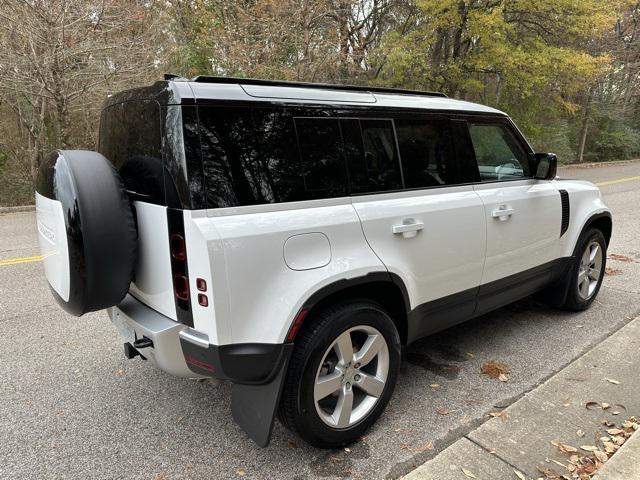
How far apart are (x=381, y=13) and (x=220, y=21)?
6.99 meters

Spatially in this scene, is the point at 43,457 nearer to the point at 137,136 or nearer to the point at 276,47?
the point at 137,136

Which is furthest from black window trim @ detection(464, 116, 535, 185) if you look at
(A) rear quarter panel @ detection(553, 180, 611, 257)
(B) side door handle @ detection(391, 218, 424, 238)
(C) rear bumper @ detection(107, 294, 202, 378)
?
(C) rear bumper @ detection(107, 294, 202, 378)

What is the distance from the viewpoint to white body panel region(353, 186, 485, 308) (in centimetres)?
267

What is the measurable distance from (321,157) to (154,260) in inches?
39.9

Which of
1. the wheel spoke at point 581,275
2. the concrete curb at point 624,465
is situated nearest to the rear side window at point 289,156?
the concrete curb at point 624,465

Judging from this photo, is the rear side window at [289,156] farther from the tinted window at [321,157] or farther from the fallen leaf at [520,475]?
the fallen leaf at [520,475]

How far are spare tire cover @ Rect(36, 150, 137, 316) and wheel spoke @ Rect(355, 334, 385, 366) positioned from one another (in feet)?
4.34

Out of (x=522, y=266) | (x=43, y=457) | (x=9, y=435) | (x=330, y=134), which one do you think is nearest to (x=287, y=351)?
(x=330, y=134)

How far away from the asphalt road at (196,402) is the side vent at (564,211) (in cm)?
93

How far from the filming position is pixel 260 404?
7.82 ft

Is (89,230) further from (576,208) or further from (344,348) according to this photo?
(576,208)

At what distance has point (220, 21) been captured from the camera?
12227mm

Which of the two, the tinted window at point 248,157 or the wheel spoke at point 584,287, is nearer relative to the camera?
the tinted window at point 248,157

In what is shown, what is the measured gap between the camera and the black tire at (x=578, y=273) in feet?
14.1
